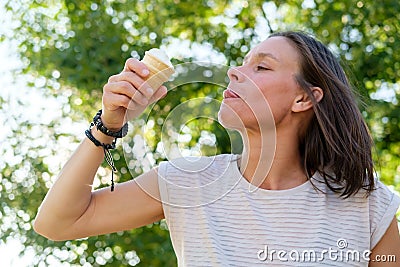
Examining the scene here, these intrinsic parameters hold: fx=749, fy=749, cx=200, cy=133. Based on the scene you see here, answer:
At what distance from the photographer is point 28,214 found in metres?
2.77

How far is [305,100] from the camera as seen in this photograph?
1648 millimetres

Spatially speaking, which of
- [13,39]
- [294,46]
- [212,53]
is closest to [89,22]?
[13,39]

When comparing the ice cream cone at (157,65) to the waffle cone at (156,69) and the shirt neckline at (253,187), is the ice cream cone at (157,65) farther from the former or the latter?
the shirt neckline at (253,187)

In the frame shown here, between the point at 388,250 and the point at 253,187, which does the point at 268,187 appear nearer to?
the point at 253,187

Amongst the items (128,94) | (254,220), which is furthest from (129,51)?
(128,94)

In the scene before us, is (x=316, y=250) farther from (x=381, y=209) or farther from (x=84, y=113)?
(x=84, y=113)

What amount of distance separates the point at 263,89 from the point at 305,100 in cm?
14

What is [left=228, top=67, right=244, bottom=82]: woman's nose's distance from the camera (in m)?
1.47

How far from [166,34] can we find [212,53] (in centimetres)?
20

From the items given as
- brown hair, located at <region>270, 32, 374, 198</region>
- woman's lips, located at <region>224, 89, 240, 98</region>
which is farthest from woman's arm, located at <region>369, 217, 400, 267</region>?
woman's lips, located at <region>224, 89, 240, 98</region>

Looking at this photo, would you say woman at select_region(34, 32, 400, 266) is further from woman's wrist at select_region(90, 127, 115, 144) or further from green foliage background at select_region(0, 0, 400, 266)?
green foliage background at select_region(0, 0, 400, 266)

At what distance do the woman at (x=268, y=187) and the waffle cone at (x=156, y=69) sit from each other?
40 mm

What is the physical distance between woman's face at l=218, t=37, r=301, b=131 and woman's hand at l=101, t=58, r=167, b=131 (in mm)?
173

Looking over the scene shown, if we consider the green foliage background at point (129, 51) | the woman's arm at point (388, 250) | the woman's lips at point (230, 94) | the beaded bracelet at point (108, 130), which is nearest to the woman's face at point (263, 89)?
the woman's lips at point (230, 94)
